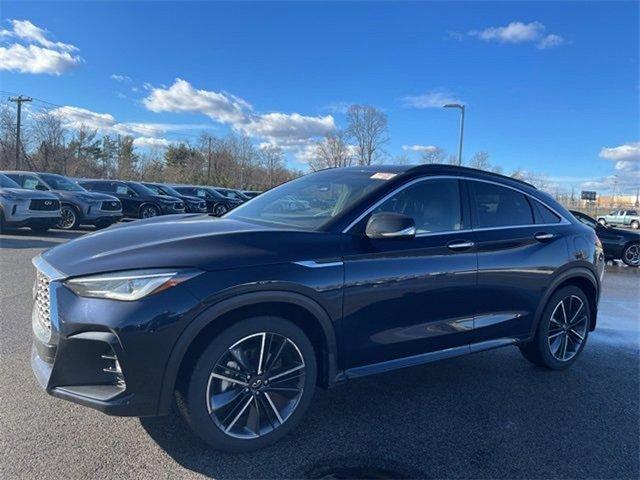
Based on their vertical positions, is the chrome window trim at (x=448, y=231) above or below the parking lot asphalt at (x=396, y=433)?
above

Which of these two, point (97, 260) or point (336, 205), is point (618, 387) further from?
point (97, 260)

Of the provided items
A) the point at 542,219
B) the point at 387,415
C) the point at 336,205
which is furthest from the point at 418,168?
the point at 387,415

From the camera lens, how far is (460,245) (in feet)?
12.4

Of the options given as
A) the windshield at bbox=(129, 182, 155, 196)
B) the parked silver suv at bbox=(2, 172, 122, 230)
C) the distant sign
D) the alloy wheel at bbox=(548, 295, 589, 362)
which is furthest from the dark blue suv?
the distant sign

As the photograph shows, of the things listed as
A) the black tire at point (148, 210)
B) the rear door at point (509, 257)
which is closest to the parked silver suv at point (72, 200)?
the black tire at point (148, 210)

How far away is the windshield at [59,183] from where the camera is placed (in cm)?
1496

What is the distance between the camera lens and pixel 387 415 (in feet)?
11.6

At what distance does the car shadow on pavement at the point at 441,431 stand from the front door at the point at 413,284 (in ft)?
1.38

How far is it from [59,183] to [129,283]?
1441 centimetres

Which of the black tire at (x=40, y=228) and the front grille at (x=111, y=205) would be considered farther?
the front grille at (x=111, y=205)

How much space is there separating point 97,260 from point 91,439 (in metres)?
1.12

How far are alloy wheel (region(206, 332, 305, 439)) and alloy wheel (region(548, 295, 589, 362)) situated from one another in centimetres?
270

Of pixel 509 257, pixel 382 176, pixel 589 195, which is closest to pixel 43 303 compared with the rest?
pixel 382 176

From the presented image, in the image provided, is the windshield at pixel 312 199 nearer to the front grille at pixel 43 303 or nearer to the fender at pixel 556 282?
Answer: the front grille at pixel 43 303
